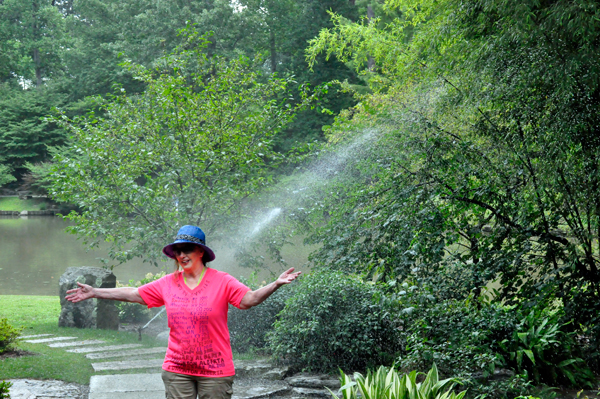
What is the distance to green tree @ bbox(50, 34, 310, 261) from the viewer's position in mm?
7824

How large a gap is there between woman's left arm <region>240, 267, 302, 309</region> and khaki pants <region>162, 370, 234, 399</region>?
440mm

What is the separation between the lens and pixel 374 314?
5.48 meters

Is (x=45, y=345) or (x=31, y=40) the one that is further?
(x=31, y=40)

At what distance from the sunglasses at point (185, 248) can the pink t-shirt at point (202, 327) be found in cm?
19

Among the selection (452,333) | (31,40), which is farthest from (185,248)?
(31,40)

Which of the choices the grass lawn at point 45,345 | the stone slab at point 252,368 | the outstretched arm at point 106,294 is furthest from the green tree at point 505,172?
the grass lawn at point 45,345

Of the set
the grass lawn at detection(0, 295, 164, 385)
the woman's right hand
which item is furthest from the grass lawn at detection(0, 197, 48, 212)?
the woman's right hand

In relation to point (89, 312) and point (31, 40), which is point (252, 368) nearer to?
point (89, 312)

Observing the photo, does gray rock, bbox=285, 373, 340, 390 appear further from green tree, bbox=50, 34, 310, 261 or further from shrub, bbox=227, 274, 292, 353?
green tree, bbox=50, 34, 310, 261

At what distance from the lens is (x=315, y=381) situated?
17.4ft

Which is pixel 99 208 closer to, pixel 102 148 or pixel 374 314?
pixel 102 148

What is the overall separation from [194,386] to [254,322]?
13.6 feet

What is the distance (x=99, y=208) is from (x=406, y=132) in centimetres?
471

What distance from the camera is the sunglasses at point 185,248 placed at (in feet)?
10.3
